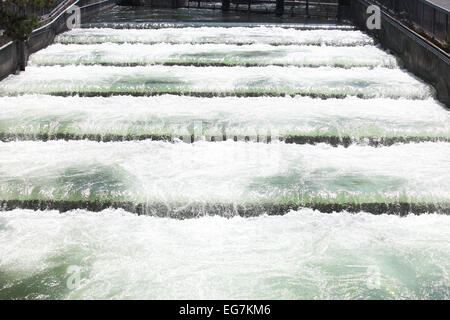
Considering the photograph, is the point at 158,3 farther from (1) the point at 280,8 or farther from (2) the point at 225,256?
(2) the point at 225,256

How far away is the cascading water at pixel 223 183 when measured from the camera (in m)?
6.28

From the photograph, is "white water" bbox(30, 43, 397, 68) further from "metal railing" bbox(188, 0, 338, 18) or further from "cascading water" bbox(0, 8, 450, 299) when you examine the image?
"metal railing" bbox(188, 0, 338, 18)

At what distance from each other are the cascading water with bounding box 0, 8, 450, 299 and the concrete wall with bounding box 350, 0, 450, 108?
1.17ft

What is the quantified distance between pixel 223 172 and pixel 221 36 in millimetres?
10567

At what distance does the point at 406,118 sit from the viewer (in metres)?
11.1

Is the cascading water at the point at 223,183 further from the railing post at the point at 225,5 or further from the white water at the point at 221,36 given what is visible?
the railing post at the point at 225,5

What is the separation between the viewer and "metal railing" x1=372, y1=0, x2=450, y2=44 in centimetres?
1383

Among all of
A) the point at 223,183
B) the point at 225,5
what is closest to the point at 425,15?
the point at 223,183

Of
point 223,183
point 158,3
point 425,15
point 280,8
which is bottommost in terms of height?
point 223,183

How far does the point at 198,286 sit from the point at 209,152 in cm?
362

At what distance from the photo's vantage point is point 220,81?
13180 mm

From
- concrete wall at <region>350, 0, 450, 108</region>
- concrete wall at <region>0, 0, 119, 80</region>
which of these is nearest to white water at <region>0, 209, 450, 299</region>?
concrete wall at <region>350, 0, 450, 108</region>

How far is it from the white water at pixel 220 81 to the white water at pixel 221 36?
3.11 m
